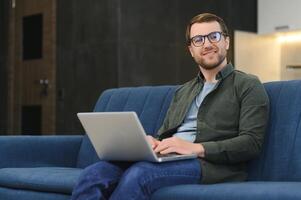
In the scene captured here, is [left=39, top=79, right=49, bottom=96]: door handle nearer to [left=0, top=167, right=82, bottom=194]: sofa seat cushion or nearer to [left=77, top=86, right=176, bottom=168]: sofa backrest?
[left=77, top=86, right=176, bottom=168]: sofa backrest

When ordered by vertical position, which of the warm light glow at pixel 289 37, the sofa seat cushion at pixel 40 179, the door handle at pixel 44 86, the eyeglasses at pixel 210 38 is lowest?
the sofa seat cushion at pixel 40 179

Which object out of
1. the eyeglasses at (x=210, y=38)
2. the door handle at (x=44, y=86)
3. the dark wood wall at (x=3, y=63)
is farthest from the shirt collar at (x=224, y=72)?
the dark wood wall at (x=3, y=63)

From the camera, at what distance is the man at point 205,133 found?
2.26 m

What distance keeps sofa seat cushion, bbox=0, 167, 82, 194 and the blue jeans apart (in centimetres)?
42

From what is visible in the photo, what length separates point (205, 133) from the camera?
252cm

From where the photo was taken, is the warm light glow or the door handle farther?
the warm light glow

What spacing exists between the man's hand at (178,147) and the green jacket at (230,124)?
0.11 ft

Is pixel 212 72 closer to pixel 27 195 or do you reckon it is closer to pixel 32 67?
pixel 27 195

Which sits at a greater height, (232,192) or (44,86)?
(44,86)

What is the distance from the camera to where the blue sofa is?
219 centimetres

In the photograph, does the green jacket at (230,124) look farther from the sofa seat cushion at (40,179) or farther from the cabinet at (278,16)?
the cabinet at (278,16)

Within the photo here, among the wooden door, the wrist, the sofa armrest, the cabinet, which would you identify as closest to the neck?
the wrist

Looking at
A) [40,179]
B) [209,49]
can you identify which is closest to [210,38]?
[209,49]

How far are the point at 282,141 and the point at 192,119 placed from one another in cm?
40
